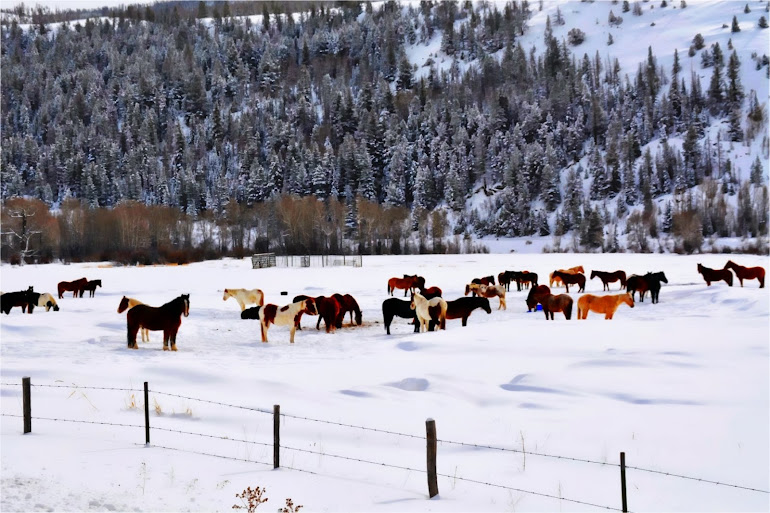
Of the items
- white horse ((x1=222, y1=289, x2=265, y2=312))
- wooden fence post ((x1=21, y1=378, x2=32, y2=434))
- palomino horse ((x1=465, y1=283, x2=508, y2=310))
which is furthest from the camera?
palomino horse ((x1=465, y1=283, x2=508, y2=310))

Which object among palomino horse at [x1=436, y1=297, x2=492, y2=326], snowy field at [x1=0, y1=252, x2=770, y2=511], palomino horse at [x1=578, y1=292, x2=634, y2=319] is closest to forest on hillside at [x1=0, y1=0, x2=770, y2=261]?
palomino horse at [x1=436, y1=297, x2=492, y2=326]

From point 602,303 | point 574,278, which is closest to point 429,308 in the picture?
point 602,303

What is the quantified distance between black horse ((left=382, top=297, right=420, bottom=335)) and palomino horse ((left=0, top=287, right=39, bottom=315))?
43.8ft

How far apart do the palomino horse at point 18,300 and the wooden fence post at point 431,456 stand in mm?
20439

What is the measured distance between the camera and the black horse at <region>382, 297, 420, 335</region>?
19.7 metres

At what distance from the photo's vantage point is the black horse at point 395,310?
1970cm

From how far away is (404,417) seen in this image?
34.3ft

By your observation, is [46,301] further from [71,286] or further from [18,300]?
[71,286]

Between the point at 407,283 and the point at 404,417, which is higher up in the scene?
the point at 407,283

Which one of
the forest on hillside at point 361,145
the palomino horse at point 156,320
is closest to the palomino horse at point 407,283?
the palomino horse at point 156,320

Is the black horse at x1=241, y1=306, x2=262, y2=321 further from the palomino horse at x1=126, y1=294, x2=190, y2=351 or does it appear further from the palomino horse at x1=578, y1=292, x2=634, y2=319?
the palomino horse at x1=578, y1=292, x2=634, y2=319

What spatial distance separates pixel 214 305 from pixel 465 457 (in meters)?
20.4

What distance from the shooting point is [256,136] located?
134 m

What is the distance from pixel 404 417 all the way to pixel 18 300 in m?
18.5
